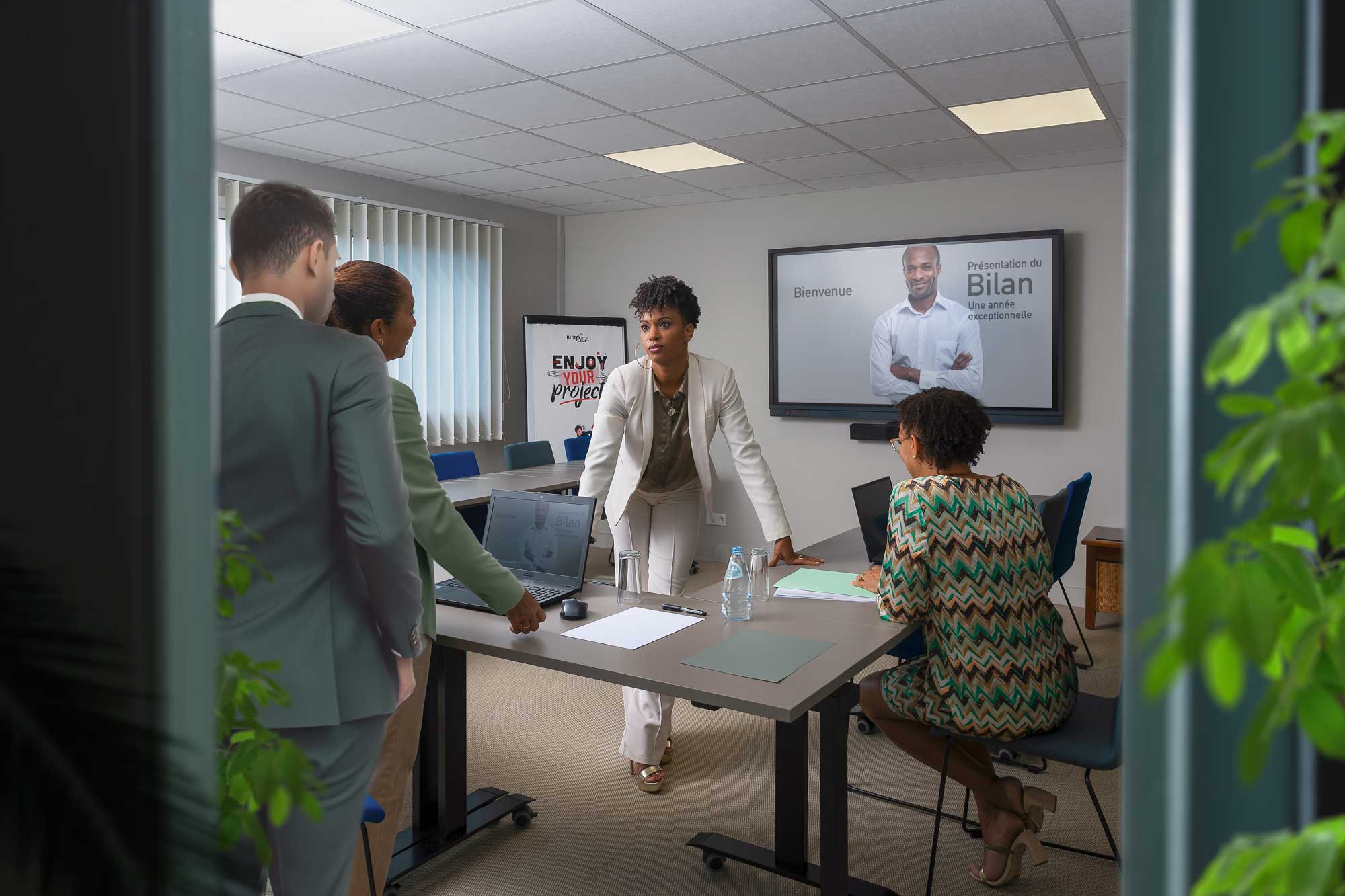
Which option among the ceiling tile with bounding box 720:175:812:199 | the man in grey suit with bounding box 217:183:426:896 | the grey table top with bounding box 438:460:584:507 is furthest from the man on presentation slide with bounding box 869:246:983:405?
the man in grey suit with bounding box 217:183:426:896

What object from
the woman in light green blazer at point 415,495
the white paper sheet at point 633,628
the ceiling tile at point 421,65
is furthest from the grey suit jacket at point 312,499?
the ceiling tile at point 421,65

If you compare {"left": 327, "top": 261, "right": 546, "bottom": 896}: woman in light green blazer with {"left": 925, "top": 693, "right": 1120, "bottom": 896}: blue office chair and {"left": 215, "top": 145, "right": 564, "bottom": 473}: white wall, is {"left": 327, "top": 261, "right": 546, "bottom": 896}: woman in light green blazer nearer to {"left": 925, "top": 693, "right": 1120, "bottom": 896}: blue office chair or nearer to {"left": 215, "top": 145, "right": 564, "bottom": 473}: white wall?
{"left": 925, "top": 693, "right": 1120, "bottom": 896}: blue office chair

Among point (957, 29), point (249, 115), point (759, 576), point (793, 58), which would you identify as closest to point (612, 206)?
point (249, 115)

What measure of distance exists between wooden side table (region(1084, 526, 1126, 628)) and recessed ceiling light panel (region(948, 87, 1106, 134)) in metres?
2.06

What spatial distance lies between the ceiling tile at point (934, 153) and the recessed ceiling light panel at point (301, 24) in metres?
2.78

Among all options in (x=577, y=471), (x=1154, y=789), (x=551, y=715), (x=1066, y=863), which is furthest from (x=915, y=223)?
(x=1154, y=789)

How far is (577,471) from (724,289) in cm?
192

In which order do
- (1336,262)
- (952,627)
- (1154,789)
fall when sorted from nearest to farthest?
1. (1336,262)
2. (1154,789)
3. (952,627)

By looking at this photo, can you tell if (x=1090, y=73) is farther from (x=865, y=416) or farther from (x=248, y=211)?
(x=248, y=211)

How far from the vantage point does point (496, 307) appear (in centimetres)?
667

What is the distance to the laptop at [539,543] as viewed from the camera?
8.04 ft

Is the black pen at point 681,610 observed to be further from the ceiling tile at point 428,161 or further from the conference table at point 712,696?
the ceiling tile at point 428,161

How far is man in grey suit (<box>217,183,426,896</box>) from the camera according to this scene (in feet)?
4.40

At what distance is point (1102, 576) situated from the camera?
488 centimetres
